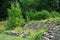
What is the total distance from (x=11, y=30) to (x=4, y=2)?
11595 mm

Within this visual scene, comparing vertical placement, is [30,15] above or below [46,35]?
below

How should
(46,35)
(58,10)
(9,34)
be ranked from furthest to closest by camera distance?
(58,10), (9,34), (46,35)

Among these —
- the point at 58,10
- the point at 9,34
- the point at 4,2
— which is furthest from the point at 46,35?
the point at 4,2

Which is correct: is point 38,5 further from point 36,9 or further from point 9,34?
point 9,34

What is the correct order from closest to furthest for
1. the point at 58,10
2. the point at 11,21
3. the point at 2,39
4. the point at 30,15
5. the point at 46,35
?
the point at 46,35 < the point at 2,39 < the point at 11,21 < the point at 30,15 < the point at 58,10

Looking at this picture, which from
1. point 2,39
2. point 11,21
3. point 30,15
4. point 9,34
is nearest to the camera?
point 2,39

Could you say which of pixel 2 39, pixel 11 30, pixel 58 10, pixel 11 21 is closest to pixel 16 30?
pixel 11 30

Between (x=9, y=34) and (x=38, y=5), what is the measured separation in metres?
12.7

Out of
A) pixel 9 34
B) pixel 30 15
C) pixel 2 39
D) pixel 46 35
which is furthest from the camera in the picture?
pixel 30 15

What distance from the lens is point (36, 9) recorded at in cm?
3206

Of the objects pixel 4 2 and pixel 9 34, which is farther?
pixel 4 2

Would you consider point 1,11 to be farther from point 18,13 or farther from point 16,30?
point 16,30

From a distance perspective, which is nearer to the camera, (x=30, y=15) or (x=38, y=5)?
(x=30, y=15)

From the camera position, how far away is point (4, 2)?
1300 inches
